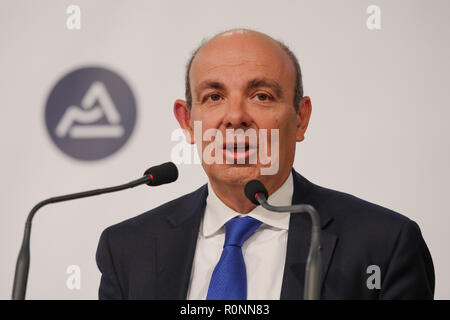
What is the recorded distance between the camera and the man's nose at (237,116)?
1865mm

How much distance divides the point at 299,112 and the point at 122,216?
2.83ft

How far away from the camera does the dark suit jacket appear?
69.4 inches

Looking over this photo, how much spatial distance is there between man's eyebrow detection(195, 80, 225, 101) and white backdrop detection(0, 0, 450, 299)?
507 millimetres

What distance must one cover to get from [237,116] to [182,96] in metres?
0.67

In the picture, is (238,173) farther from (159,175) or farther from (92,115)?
(92,115)

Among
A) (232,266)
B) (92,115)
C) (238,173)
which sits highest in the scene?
(92,115)

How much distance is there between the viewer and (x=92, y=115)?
250 cm

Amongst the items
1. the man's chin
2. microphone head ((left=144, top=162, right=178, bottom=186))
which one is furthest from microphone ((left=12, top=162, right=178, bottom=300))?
the man's chin

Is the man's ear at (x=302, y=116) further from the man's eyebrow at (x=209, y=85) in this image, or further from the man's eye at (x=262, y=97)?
the man's eyebrow at (x=209, y=85)

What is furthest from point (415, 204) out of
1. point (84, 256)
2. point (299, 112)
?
point (84, 256)

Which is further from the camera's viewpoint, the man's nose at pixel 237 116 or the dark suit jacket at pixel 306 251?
the man's nose at pixel 237 116

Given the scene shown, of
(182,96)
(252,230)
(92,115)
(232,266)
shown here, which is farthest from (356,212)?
(92,115)

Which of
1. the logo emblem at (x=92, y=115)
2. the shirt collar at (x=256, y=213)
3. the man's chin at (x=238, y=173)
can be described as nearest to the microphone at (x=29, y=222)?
the man's chin at (x=238, y=173)

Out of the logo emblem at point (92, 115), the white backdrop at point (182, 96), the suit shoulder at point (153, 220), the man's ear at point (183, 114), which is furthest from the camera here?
the logo emblem at point (92, 115)
